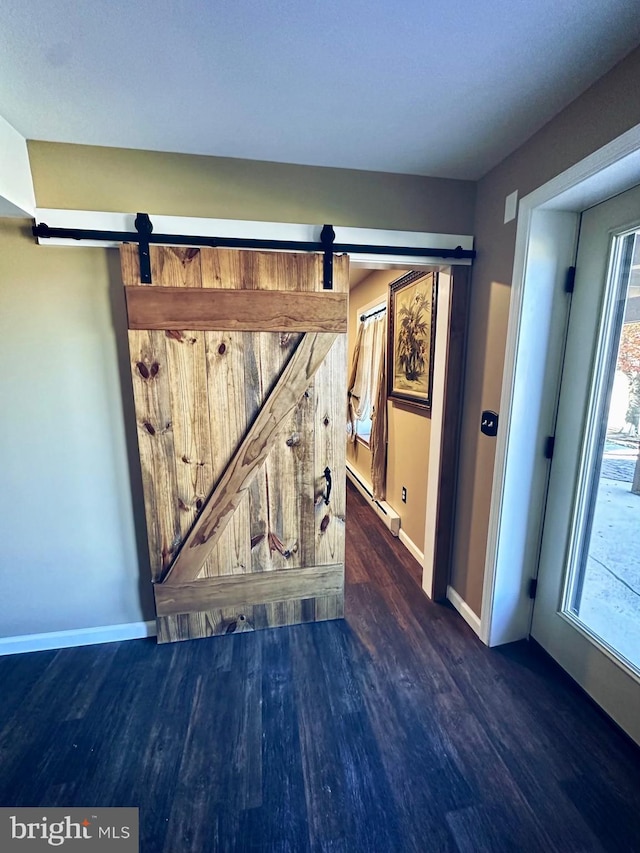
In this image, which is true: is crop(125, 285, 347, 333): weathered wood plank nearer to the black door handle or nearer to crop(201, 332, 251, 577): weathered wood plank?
crop(201, 332, 251, 577): weathered wood plank

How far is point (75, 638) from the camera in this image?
1.95 metres

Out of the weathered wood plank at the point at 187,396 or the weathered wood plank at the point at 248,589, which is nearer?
the weathered wood plank at the point at 187,396

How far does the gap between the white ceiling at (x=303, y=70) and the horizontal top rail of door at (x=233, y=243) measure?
37cm

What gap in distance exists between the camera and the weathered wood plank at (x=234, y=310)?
5.41 ft

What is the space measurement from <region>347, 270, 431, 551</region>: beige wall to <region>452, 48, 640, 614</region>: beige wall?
1.64ft

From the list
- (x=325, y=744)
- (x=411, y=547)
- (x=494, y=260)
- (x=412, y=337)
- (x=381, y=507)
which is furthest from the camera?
(x=381, y=507)

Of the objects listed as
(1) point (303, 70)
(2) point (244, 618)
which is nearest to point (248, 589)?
(2) point (244, 618)

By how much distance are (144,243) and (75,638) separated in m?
2.07

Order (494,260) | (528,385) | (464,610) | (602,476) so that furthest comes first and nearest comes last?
(464,610)
(494,260)
(528,385)
(602,476)

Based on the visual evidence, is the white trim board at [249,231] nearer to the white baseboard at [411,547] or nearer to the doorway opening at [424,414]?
the doorway opening at [424,414]

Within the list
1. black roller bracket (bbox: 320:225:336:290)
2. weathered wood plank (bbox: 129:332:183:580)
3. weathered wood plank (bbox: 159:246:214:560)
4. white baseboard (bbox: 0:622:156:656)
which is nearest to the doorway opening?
black roller bracket (bbox: 320:225:336:290)

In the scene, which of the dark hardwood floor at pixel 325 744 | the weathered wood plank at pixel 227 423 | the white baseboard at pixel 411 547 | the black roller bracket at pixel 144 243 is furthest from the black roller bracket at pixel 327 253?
the white baseboard at pixel 411 547

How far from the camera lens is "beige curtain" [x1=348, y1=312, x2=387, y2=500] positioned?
337 centimetres

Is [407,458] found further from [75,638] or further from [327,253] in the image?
[75,638]
